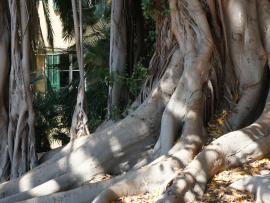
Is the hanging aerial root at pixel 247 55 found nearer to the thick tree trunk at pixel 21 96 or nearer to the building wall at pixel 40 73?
the thick tree trunk at pixel 21 96

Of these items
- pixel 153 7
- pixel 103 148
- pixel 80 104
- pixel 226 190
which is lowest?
pixel 226 190

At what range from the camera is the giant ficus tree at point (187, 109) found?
17.3ft

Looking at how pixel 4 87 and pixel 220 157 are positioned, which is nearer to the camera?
pixel 220 157

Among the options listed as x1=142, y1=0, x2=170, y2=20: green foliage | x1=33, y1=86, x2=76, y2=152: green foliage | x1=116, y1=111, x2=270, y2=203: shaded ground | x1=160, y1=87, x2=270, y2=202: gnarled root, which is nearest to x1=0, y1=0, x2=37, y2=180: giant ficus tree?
x1=142, y1=0, x2=170, y2=20: green foliage

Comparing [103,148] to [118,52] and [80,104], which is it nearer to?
[80,104]

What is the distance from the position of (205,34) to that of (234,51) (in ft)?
1.36

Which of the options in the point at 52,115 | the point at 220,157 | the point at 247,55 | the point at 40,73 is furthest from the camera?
the point at 40,73

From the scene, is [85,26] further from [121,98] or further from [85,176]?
[85,176]

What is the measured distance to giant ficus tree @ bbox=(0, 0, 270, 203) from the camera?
17.3ft

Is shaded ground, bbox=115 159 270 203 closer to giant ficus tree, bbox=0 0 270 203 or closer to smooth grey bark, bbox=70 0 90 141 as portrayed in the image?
giant ficus tree, bbox=0 0 270 203

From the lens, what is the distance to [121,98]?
7.75 meters

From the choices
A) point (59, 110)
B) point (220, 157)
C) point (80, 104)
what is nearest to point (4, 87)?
point (80, 104)

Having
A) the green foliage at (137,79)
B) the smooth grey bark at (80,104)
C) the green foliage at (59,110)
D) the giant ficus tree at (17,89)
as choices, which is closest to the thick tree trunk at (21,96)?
the giant ficus tree at (17,89)

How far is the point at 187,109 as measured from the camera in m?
5.79
